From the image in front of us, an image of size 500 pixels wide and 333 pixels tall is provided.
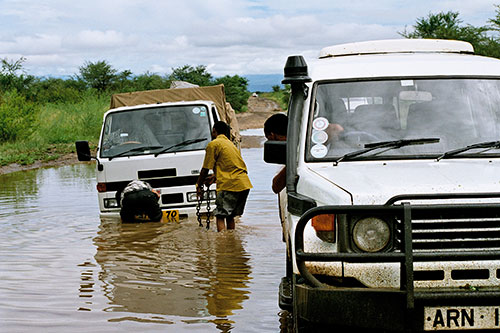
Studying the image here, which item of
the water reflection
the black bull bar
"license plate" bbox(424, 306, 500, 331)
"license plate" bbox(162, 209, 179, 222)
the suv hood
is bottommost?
the water reflection

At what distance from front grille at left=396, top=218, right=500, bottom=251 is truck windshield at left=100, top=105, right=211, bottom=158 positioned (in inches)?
265

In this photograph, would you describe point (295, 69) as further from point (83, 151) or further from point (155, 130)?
point (155, 130)

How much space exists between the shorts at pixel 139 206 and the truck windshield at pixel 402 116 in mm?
5068

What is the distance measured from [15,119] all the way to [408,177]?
27221 mm

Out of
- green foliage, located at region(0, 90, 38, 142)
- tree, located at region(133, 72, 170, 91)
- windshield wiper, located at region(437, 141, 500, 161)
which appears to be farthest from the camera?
tree, located at region(133, 72, 170, 91)

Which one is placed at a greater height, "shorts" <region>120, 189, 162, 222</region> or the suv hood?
the suv hood

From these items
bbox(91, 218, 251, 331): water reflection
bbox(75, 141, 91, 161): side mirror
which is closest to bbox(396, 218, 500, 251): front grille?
bbox(91, 218, 251, 331): water reflection

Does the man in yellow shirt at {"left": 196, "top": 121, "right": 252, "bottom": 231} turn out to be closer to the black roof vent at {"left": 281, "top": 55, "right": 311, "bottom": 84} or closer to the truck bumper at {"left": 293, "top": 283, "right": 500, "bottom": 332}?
the black roof vent at {"left": 281, "top": 55, "right": 311, "bottom": 84}

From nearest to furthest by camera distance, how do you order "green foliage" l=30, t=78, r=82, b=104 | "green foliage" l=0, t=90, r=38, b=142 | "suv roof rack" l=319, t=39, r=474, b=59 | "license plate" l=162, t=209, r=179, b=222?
"suv roof rack" l=319, t=39, r=474, b=59 → "license plate" l=162, t=209, r=179, b=222 → "green foliage" l=0, t=90, r=38, b=142 → "green foliage" l=30, t=78, r=82, b=104

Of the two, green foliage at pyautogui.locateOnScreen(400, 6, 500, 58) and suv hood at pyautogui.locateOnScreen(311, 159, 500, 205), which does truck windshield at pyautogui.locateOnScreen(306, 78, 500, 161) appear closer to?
suv hood at pyautogui.locateOnScreen(311, 159, 500, 205)

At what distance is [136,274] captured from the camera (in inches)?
304

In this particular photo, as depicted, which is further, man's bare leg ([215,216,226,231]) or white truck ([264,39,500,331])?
man's bare leg ([215,216,226,231])

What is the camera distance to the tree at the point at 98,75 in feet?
204

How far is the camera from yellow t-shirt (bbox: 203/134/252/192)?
→ 9141 millimetres
